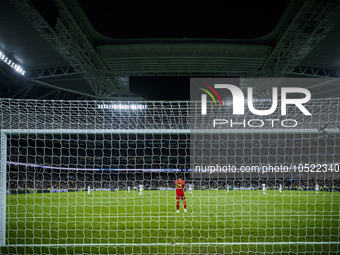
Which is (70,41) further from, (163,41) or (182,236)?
(182,236)

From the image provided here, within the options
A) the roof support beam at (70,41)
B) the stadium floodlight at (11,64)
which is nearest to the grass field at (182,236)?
the roof support beam at (70,41)

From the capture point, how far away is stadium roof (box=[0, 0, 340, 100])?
1134cm

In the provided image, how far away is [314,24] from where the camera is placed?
39.8ft

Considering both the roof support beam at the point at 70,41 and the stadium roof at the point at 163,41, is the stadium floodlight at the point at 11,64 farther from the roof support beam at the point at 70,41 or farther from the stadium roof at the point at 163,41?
the roof support beam at the point at 70,41

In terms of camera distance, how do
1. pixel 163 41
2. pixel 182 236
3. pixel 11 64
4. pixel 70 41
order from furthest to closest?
pixel 11 64
pixel 163 41
pixel 70 41
pixel 182 236

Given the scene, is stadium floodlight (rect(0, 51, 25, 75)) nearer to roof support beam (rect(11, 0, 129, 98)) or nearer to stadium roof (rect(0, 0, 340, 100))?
stadium roof (rect(0, 0, 340, 100))

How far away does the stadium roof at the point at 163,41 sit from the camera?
37.2 feet

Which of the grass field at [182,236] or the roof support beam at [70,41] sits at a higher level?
the roof support beam at [70,41]

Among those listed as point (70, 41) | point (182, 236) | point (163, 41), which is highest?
point (163, 41)

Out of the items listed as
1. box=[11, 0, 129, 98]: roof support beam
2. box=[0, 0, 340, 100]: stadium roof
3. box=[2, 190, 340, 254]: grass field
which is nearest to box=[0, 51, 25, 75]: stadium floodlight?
box=[0, 0, 340, 100]: stadium roof

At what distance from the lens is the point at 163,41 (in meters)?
14.7

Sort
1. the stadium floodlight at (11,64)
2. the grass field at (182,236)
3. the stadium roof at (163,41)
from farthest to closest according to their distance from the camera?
the stadium floodlight at (11,64), the stadium roof at (163,41), the grass field at (182,236)

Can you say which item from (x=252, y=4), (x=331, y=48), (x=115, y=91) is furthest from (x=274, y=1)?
(x=115, y=91)

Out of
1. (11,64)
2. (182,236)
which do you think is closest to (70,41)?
(11,64)
